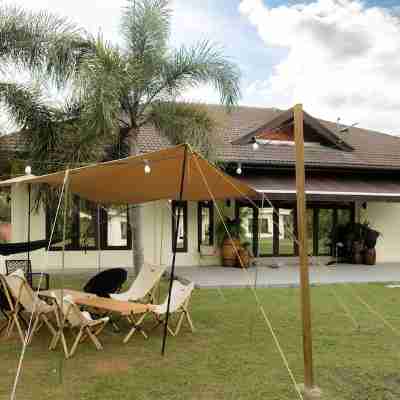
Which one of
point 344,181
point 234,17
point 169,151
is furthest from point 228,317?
point 344,181

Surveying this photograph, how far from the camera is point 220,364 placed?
17.0 feet

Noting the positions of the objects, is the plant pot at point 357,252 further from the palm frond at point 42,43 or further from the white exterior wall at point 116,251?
the palm frond at point 42,43

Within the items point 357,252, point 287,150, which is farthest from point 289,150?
point 357,252

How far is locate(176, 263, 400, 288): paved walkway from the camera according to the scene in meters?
10.9

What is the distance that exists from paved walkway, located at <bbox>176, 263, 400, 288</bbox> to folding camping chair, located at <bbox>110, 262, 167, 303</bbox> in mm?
2783

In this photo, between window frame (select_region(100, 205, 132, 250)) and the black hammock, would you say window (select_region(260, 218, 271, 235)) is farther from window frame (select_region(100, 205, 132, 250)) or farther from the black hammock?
the black hammock

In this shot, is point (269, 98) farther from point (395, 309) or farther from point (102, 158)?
point (395, 309)

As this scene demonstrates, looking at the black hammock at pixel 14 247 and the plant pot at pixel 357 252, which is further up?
the black hammock at pixel 14 247

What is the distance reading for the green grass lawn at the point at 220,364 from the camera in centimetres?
438

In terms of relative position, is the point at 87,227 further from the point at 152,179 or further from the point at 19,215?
the point at 152,179

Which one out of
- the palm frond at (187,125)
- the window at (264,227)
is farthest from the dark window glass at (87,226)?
the window at (264,227)

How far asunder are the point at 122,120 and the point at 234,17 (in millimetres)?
3363

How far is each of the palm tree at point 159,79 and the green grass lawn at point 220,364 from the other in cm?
440

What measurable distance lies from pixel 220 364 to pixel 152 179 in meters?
3.00
